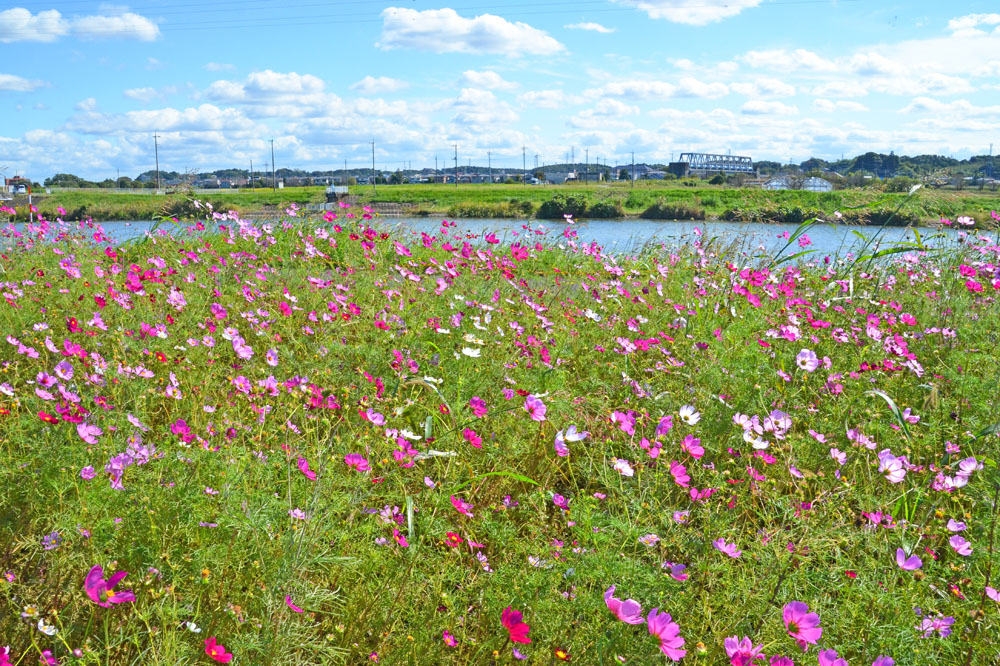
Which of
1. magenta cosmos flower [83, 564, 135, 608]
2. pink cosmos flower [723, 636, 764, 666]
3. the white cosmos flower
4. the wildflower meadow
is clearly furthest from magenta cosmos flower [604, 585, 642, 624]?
the white cosmos flower

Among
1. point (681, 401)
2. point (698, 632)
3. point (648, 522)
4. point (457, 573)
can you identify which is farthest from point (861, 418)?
point (457, 573)

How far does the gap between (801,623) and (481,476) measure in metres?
0.78

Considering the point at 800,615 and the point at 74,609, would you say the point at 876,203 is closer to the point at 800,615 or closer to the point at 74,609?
the point at 800,615

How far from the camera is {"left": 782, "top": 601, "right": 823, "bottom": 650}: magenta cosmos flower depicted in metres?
1.16

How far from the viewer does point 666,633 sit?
115cm

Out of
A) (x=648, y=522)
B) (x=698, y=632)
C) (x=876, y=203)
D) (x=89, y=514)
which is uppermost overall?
(x=876, y=203)

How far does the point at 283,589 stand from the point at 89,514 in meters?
0.53

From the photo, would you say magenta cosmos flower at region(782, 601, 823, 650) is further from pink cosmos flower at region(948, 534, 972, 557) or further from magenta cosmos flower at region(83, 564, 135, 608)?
magenta cosmos flower at region(83, 564, 135, 608)

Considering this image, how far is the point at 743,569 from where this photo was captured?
145 cm

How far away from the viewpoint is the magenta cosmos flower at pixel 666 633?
113 centimetres

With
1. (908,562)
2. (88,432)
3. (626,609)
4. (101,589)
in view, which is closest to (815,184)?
(908,562)

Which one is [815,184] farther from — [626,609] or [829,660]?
[626,609]

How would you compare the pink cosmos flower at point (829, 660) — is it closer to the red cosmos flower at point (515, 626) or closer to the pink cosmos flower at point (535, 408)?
the red cosmos flower at point (515, 626)

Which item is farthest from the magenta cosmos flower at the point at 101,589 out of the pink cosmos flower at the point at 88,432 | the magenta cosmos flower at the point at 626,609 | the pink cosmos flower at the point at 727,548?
the pink cosmos flower at the point at 727,548
